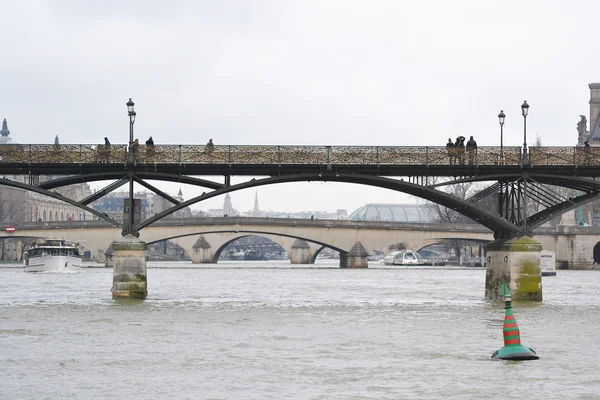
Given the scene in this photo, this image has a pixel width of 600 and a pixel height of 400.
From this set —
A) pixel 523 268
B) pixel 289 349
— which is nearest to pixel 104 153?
pixel 523 268

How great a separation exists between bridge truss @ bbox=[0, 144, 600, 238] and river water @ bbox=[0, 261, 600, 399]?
5363 millimetres

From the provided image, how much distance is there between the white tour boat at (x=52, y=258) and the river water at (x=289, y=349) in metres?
50.3

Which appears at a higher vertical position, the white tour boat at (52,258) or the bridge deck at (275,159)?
the bridge deck at (275,159)

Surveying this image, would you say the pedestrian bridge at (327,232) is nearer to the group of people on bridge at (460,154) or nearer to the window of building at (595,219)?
the window of building at (595,219)

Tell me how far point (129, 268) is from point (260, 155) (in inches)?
304

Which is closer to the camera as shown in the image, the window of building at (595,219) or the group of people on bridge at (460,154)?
the group of people on bridge at (460,154)

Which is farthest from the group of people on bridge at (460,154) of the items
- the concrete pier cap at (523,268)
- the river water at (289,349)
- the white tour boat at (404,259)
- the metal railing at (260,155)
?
the white tour boat at (404,259)

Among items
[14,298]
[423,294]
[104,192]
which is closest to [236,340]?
[104,192]

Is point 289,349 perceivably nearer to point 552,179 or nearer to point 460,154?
point 460,154

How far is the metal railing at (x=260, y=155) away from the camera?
55.0 meters

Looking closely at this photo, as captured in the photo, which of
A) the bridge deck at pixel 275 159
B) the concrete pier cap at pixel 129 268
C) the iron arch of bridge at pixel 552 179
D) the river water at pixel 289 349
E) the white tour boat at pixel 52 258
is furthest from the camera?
the white tour boat at pixel 52 258

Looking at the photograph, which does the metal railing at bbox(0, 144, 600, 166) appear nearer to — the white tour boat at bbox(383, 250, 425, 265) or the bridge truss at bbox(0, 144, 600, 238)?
the bridge truss at bbox(0, 144, 600, 238)

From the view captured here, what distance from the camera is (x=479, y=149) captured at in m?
55.6

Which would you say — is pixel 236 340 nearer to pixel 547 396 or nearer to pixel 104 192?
pixel 547 396
